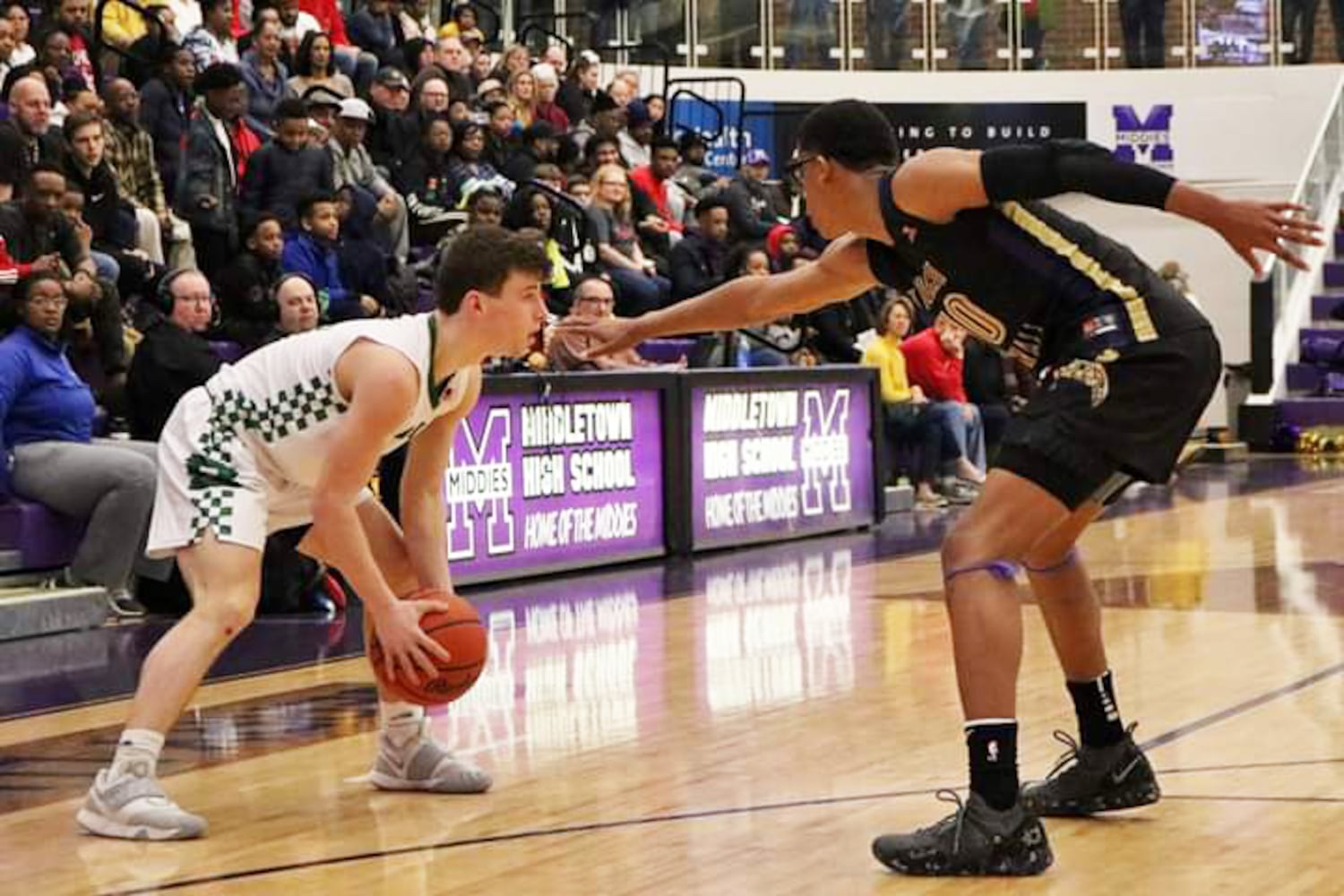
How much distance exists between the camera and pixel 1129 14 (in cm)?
2698

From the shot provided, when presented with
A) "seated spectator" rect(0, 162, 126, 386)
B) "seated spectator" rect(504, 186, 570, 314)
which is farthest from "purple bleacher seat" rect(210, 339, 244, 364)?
"seated spectator" rect(504, 186, 570, 314)

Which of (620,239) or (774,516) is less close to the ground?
(620,239)

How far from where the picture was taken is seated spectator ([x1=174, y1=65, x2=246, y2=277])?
553 inches

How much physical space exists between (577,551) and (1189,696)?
567 cm

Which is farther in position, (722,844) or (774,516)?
(774,516)

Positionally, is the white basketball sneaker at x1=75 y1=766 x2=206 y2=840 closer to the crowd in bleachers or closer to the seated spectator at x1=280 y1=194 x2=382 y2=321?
the crowd in bleachers

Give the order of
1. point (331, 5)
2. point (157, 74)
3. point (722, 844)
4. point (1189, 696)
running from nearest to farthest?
point (722, 844) → point (1189, 696) → point (157, 74) → point (331, 5)

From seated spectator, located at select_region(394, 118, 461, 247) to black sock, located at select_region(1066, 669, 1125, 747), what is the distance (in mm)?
10720

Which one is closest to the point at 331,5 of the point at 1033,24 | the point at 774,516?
the point at 774,516

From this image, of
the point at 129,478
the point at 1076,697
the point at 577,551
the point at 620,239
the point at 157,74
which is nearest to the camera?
→ the point at 1076,697

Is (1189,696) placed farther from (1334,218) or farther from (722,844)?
(1334,218)

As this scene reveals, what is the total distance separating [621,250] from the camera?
17391 millimetres

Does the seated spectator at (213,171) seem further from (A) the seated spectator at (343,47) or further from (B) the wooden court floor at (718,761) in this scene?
(B) the wooden court floor at (718,761)

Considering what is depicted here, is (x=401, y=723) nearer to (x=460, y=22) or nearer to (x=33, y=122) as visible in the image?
(x=33, y=122)
